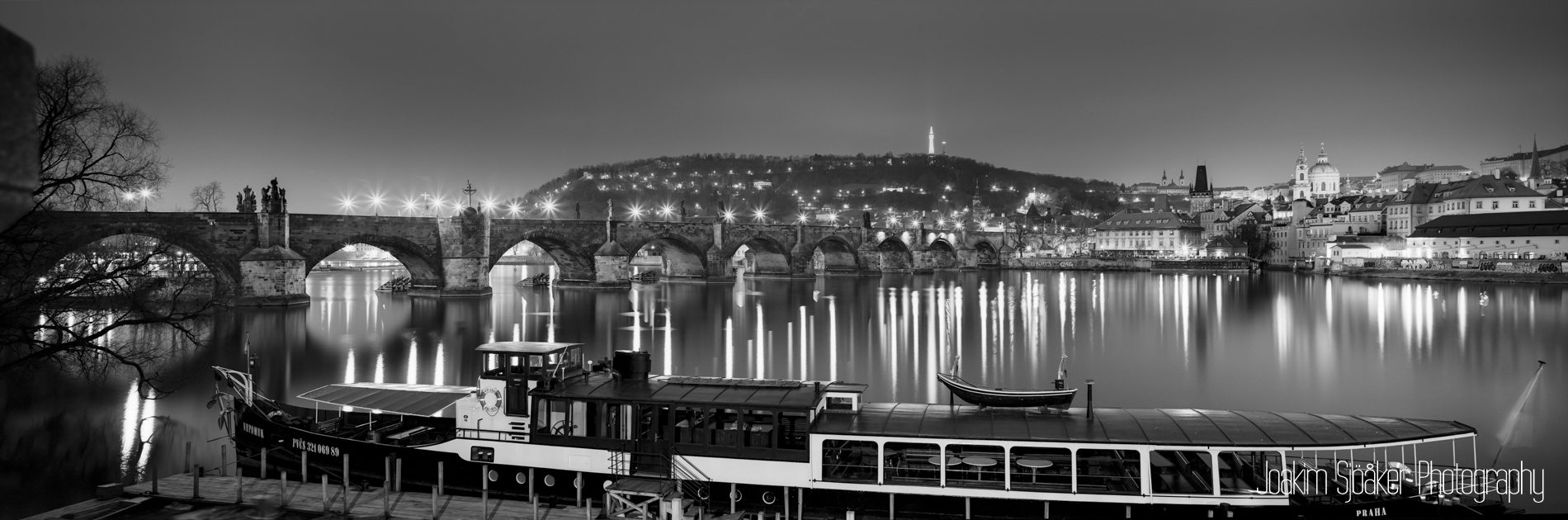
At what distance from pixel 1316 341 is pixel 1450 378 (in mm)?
8336

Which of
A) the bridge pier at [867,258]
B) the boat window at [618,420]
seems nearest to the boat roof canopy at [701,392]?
the boat window at [618,420]

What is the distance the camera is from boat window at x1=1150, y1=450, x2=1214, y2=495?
1080 cm

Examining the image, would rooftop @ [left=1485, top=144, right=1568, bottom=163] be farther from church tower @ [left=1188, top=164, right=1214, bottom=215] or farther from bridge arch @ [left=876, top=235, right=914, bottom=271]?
bridge arch @ [left=876, top=235, right=914, bottom=271]

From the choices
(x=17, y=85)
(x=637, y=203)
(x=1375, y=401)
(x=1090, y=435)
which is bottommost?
(x=1375, y=401)

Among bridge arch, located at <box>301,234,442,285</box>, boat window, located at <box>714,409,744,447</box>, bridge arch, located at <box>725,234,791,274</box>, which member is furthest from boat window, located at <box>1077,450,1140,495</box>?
bridge arch, located at <box>725,234,791,274</box>

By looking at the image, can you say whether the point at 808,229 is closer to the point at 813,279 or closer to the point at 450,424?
the point at 813,279

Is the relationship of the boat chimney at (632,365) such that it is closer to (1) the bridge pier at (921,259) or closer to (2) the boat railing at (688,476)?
(2) the boat railing at (688,476)

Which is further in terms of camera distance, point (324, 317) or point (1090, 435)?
point (324, 317)

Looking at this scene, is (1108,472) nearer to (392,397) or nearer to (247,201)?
(392,397)

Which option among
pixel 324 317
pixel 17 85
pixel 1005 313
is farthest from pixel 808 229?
pixel 17 85

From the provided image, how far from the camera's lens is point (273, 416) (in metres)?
14.5

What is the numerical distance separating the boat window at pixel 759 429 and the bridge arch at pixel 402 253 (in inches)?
1307

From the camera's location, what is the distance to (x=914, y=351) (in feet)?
100

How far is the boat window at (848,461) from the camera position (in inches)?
439
